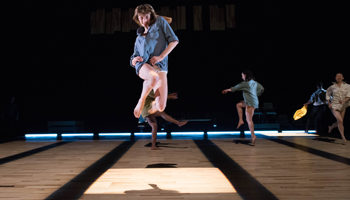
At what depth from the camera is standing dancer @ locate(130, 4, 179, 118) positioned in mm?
2508

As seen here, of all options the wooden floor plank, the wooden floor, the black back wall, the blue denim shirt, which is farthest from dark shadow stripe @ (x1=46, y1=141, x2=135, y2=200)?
the black back wall

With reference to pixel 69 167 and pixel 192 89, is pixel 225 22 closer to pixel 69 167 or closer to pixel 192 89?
pixel 192 89

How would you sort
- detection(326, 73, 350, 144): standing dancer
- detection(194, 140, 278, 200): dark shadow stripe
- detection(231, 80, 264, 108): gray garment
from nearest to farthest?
detection(194, 140, 278, 200): dark shadow stripe < detection(231, 80, 264, 108): gray garment < detection(326, 73, 350, 144): standing dancer

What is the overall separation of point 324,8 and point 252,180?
9980mm

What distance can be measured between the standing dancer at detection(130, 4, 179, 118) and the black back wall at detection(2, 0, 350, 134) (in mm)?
8883

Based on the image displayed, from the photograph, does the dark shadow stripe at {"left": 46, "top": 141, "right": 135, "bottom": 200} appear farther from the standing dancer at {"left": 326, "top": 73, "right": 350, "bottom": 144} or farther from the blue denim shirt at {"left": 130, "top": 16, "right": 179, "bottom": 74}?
the standing dancer at {"left": 326, "top": 73, "right": 350, "bottom": 144}

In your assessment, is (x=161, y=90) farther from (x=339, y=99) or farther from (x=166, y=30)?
(x=339, y=99)

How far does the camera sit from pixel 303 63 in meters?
11.5

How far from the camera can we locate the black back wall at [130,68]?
11.4m

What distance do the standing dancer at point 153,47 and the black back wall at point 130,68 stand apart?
8883 mm

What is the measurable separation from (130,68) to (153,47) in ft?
29.8

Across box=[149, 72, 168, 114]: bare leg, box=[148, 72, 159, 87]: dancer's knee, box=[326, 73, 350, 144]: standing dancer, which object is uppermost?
box=[148, 72, 159, 87]: dancer's knee

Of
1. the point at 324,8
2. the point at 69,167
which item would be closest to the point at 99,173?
the point at 69,167

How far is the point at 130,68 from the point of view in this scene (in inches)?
452
